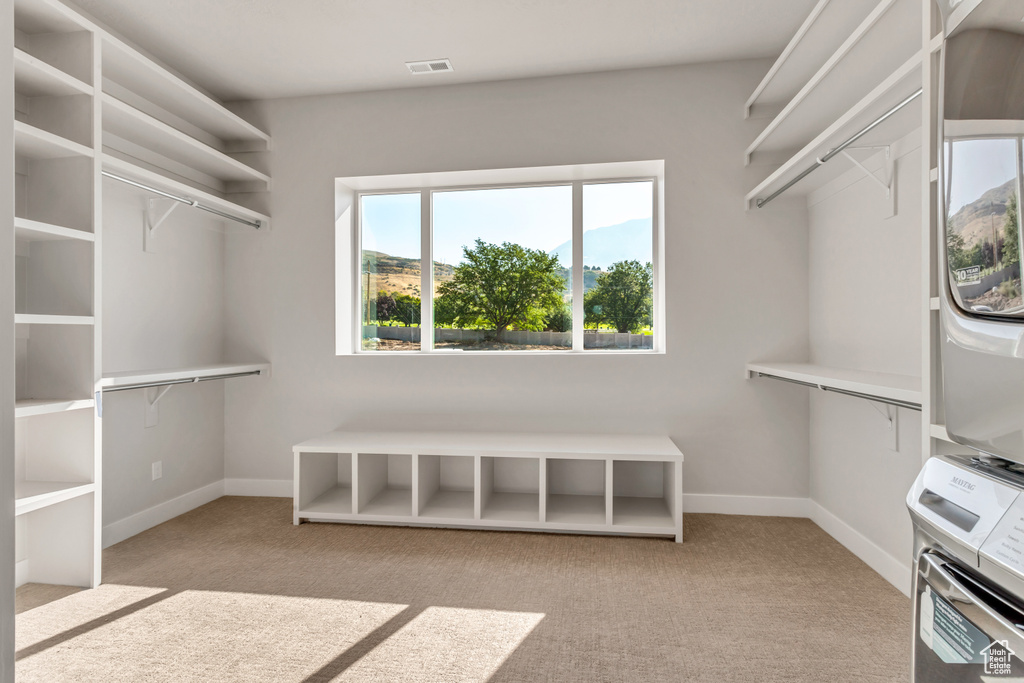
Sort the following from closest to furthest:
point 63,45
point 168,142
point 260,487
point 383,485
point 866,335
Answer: point 63,45
point 866,335
point 168,142
point 383,485
point 260,487

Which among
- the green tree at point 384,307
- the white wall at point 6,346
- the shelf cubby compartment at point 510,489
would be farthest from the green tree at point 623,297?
the white wall at point 6,346

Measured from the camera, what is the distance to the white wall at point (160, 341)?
264 cm

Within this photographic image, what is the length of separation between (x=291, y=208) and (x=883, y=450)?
11.6 feet

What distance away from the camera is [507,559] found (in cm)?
246

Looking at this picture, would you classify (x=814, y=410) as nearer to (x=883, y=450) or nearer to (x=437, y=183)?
(x=883, y=450)

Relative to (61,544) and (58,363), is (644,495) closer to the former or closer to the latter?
(61,544)

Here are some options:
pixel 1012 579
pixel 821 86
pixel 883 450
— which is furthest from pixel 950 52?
pixel 883 450

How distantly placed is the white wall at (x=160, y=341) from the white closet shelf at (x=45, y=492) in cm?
52

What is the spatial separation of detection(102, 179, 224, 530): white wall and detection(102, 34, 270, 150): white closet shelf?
0.51 metres

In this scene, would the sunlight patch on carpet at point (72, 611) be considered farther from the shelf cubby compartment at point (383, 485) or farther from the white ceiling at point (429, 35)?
the white ceiling at point (429, 35)

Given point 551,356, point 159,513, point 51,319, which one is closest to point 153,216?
point 51,319

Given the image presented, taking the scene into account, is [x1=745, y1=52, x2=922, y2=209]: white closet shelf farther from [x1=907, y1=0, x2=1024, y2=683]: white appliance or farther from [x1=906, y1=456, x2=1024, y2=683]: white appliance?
[x1=906, y1=456, x2=1024, y2=683]: white appliance

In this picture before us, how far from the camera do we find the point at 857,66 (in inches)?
79.7

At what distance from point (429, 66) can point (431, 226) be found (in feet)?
3.24
